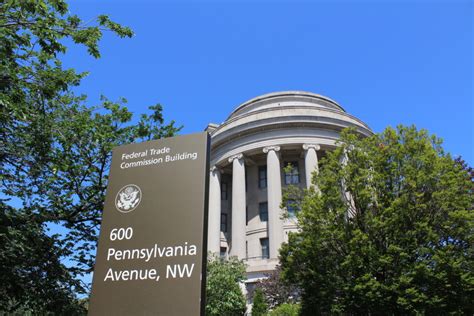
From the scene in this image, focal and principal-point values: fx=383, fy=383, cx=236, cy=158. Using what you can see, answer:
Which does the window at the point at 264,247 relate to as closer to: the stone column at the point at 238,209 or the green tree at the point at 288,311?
the stone column at the point at 238,209

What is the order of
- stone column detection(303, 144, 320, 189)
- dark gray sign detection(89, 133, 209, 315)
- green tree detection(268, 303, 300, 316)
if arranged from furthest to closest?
stone column detection(303, 144, 320, 189) → green tree detection(268, 303, 300, 316) → dark gray sign detection(89, 133, 209, 315)

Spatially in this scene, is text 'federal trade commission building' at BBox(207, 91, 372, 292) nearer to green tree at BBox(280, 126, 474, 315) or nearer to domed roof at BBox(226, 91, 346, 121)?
domed roof at BBox(226, 91, 346, 121)

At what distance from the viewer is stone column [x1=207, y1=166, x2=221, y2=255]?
36688mm

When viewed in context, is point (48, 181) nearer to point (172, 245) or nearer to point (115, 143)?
point (115, 143)

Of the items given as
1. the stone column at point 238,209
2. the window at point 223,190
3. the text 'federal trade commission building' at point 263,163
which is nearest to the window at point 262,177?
the text 'federal trade commission building' at point 263,163

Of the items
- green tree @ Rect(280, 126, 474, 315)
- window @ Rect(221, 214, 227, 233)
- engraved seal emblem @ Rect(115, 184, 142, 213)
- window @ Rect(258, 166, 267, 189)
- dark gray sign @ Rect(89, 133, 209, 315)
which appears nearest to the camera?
dark gray sign @ Rect(89, 133, 209, 315)

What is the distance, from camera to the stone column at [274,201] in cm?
3391

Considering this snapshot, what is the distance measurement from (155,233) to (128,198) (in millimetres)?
654

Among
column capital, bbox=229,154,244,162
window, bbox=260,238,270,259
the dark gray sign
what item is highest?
column capital, bbox=229,154,244,162

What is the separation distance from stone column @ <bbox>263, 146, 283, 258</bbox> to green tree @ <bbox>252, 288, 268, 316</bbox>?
7.60 m

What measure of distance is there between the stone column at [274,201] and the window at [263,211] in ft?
12.2

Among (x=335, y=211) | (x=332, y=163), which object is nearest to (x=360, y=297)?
(x=335, y=211)

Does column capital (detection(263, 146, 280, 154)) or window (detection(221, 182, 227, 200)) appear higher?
column capital (detection(263, 146, 280, 154))

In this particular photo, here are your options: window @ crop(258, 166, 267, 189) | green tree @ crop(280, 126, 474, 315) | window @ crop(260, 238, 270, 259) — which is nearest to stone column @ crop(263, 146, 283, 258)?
window @ crop(260, 238, 270, 259)
